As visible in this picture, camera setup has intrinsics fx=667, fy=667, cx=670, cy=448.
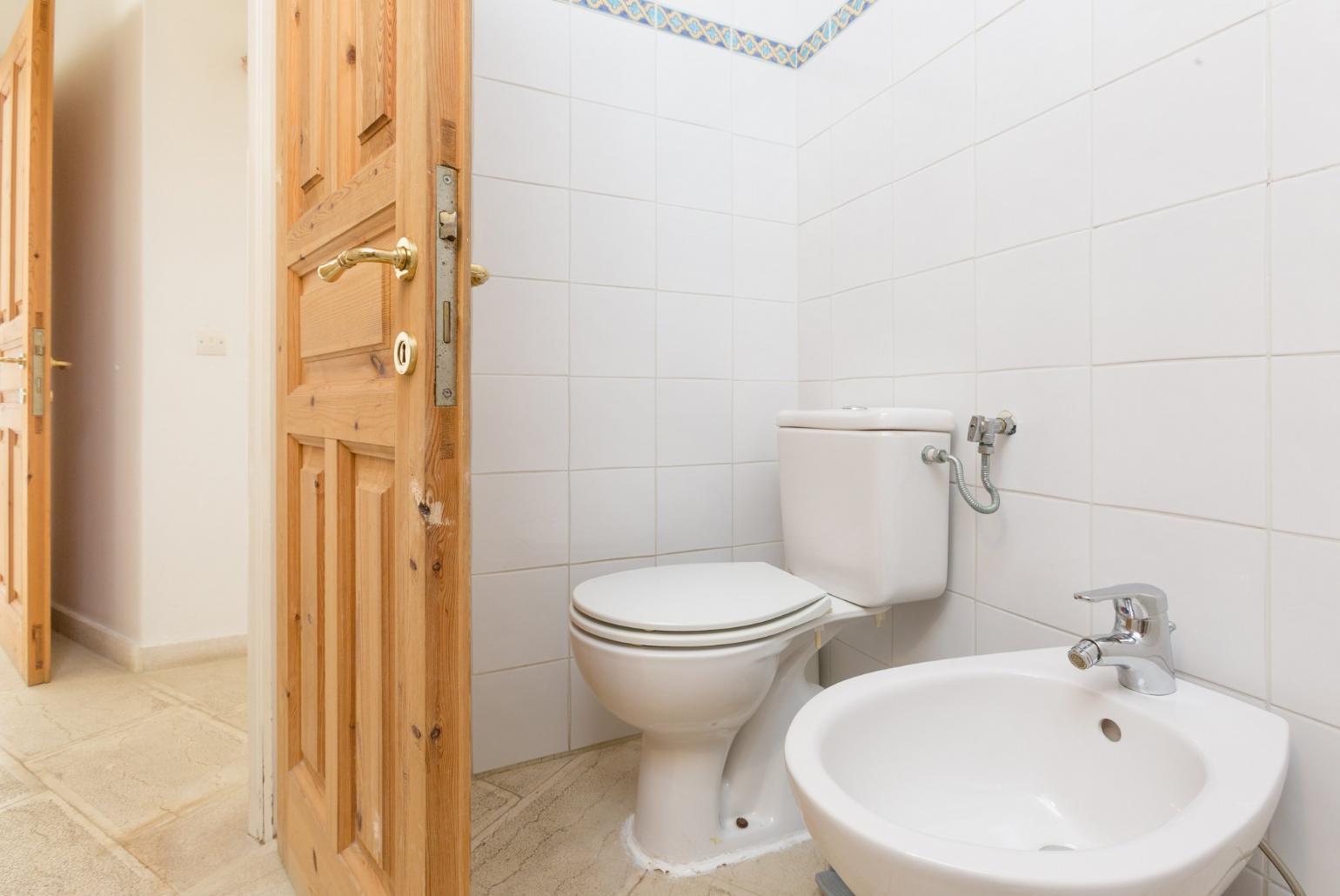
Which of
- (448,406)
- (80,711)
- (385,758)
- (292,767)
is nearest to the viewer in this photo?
(448,406)

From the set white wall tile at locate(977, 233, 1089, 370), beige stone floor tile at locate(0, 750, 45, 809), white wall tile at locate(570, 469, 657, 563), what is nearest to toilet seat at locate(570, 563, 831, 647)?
white wall tile at locate(570, 469, 657, 563)

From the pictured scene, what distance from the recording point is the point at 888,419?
120cm

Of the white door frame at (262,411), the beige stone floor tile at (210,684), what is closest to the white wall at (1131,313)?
the white door frame at (262,411)

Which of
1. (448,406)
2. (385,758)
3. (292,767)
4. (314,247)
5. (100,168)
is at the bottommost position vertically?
(292,767)

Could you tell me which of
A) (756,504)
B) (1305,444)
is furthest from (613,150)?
(1305,444)

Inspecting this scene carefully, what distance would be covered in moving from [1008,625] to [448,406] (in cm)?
104

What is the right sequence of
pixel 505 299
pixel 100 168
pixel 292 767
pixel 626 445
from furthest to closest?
1. pixel 100 168
2. pixel 626 445
3. pixel 505 299
4. pixel 292 767

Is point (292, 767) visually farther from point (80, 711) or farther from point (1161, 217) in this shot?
point (1161, 217)

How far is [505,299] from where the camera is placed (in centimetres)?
143

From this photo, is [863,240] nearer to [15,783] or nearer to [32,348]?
[15,783]

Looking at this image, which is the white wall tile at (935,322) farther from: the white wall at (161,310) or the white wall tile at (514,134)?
the white wall at (161,310)

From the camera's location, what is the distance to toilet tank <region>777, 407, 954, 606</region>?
3.97 feet

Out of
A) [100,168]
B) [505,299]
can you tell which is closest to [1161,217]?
[505,299]

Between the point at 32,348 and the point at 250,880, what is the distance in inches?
65.4
